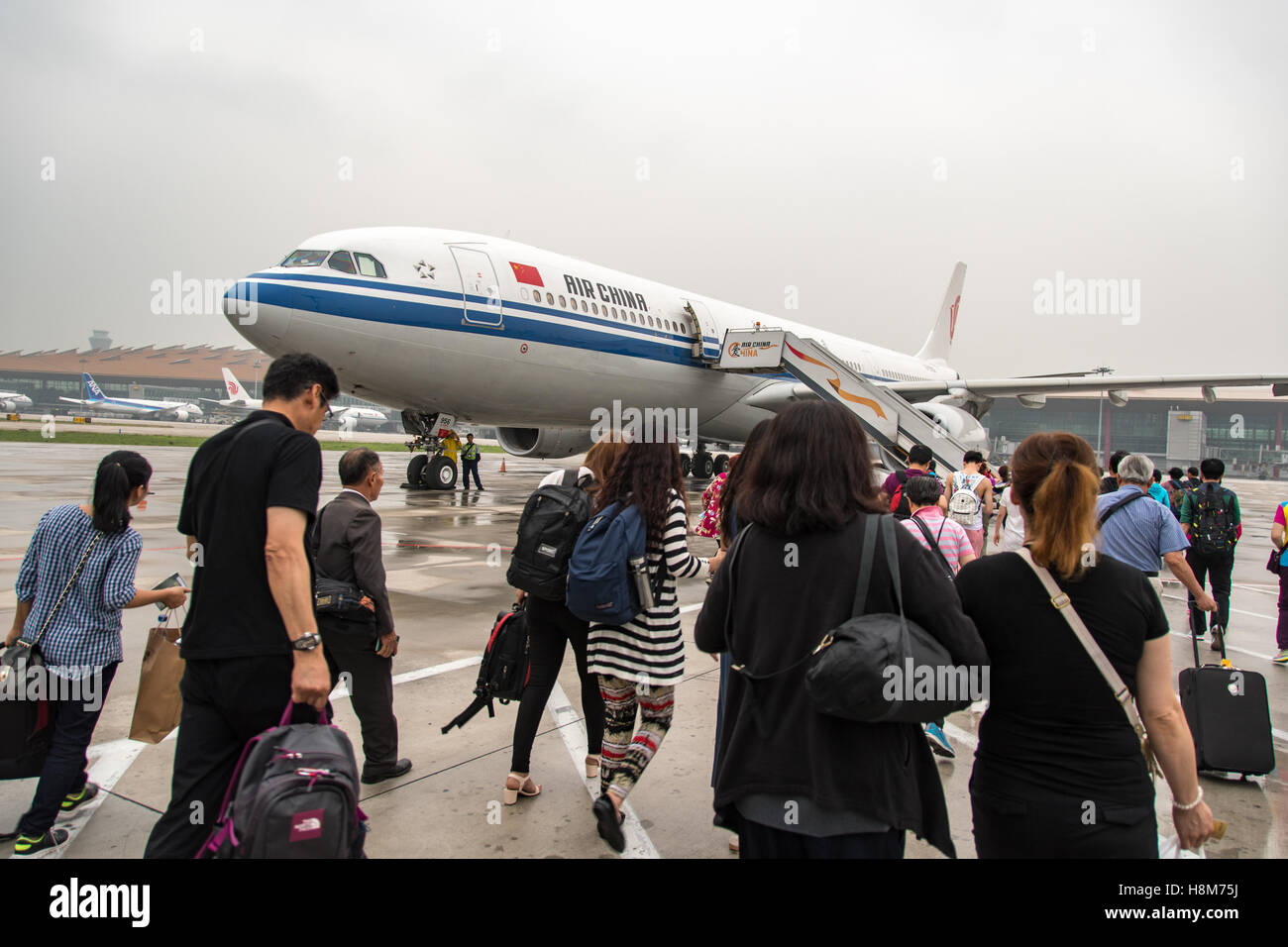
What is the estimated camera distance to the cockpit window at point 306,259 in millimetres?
→ 10867

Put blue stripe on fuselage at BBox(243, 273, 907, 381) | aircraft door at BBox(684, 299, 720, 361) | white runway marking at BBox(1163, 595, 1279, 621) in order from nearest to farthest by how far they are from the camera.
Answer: white runway marking at BBox(1163, 595, 1279, 621), blue stripe on fuselage at BBox(243, 273, 907, 381), aircraft door at BBox(684, 299, 720, 361)

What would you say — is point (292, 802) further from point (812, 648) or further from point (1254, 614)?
point (1254, 614)

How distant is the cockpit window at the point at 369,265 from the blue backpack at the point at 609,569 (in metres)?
8.94

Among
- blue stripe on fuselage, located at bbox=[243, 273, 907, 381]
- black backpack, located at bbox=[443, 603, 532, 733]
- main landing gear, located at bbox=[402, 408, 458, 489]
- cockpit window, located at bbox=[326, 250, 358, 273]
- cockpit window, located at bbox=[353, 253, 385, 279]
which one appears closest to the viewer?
black backpack, located at bbox=[443, 603, 532, 733]

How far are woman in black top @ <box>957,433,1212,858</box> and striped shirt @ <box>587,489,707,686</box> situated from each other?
1454 mm

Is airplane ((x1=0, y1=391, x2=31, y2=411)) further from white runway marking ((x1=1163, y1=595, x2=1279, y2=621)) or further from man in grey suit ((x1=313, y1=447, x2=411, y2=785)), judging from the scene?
white runway marking ((x1=1163, y1=595, x2=1279, y2=621))

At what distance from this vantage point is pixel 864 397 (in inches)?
469

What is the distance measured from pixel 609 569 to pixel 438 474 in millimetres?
14764

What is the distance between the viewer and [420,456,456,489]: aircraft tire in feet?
56.3

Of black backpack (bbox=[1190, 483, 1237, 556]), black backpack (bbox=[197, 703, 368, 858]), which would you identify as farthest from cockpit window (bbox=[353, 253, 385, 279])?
black backpack (bbox=[1190, 483, 1237, 556])

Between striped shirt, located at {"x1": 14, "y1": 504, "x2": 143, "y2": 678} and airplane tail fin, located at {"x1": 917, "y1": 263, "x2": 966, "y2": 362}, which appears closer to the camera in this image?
striped shirt, located at {"x1": 14, "y1": 504, "x2": 143, "y2": 678}

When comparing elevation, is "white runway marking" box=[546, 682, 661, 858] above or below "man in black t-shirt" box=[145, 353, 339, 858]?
below
